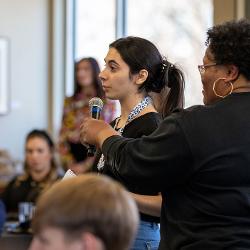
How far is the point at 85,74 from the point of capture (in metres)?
4.79

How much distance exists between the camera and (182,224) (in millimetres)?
1825

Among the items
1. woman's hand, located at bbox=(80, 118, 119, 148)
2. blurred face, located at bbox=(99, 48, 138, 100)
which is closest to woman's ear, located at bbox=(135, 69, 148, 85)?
blurred face, located at bbox=(99, 48, 138, 100)

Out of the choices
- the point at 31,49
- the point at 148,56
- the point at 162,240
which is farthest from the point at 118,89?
the point at 31,49

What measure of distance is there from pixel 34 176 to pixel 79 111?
63 cm

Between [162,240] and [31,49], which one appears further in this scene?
[31,49]

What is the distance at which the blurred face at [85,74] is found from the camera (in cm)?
478

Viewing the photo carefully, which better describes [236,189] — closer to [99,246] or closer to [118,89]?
[99,246]

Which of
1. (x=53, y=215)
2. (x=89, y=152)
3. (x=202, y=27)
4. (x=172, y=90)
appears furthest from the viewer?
(x=202, y=27)

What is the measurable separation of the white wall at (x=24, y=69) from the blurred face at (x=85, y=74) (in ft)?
6.52

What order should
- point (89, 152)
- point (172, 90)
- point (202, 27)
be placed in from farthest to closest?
1. point (202, 27)
2. point (172, 90)
3. point (89, 152)

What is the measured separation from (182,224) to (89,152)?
0.54 m

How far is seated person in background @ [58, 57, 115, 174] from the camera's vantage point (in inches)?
188

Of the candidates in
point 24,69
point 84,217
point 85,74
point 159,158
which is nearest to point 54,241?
Answer: point 84,217

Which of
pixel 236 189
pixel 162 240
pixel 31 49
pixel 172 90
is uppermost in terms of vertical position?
pixel 31 49
